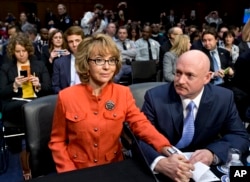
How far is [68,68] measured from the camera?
3.09 metres

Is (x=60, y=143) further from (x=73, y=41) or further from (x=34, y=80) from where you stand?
(x=73, y=41)

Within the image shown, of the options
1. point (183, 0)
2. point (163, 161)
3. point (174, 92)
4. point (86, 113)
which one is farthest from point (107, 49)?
point (183, 0)

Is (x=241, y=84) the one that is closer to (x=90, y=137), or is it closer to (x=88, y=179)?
(x=90, y=137)

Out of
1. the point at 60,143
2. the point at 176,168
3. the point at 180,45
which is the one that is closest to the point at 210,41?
the point at 180,45

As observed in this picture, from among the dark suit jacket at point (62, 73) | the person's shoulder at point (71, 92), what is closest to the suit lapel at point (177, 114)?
the person's shoulder at point (71, 92)

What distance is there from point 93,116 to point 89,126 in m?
0.05

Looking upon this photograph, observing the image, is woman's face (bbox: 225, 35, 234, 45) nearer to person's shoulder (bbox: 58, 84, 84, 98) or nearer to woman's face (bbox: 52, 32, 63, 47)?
woman's face (bbox: 52, 32, 63, 47)

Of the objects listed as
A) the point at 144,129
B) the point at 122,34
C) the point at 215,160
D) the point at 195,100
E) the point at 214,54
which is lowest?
the point at 215,160

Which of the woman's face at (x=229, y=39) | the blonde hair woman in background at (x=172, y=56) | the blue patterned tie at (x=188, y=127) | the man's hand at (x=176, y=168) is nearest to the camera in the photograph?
the man's hand at (x=176, y=168)

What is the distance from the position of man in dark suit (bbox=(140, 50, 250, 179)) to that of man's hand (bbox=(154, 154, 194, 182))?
233mm

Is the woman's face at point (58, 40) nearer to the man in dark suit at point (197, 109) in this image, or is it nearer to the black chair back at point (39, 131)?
the black chair back at point (39, 131)

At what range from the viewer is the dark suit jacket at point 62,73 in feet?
10.1

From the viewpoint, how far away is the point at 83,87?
166 centimetres

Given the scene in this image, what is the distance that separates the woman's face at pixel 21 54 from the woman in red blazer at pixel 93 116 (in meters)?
1.75
